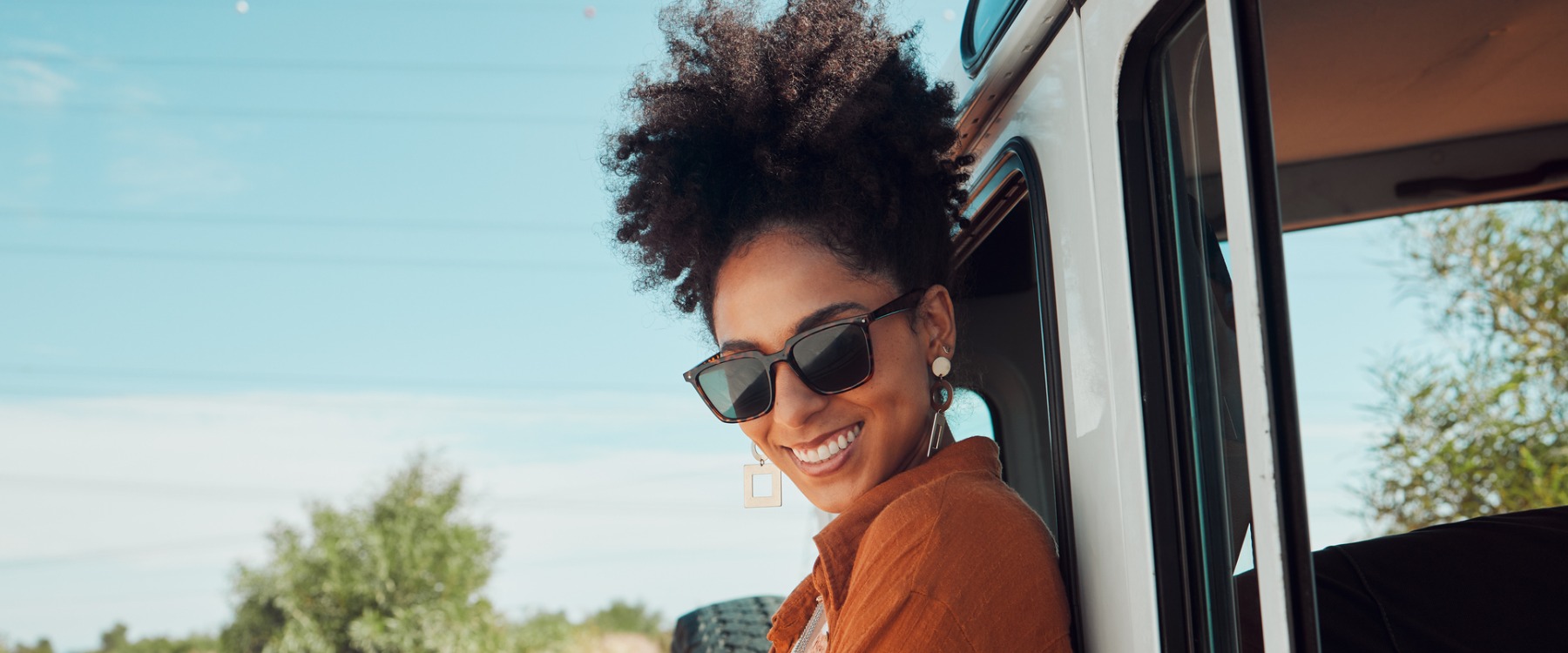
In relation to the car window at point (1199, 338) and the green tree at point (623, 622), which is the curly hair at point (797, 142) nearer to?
the car window at point (1199, 338)

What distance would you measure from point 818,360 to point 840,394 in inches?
2.3

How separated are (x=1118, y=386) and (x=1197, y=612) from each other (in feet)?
0.80

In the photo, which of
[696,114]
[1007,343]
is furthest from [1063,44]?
[1007,343]

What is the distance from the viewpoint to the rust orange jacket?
1294 millimetres

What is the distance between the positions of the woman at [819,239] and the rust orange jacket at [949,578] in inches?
0.4

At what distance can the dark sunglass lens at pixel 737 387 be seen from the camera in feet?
5.79

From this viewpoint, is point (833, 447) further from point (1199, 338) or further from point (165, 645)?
point (165, 645)

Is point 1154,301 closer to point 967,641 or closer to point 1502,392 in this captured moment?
point 967,641

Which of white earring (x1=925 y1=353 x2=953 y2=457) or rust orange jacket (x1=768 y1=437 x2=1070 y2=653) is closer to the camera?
rust orange jacket (x1=768 y1=437 x2=1070 y2=653)

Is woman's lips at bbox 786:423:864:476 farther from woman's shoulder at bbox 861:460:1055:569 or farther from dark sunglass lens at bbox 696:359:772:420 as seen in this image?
woman's shoulder at bbox 861:460:1055:569

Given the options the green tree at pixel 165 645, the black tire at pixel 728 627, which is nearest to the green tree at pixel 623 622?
the green tree at pixel 165 645

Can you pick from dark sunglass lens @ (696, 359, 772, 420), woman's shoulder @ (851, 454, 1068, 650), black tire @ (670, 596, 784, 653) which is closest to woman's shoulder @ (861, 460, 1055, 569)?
woman's shoulder @ (851, 454, 1068, 650)

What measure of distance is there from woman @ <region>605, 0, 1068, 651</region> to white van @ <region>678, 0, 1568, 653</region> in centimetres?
14

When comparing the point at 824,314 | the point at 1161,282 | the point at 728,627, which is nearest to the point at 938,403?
the point at 824,314
